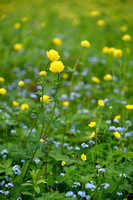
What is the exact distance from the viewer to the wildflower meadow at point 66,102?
1.49m

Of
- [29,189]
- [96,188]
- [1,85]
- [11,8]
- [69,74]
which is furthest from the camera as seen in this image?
Result: [11,8]

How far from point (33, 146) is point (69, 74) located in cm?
232

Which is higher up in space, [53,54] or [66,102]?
[53,54]

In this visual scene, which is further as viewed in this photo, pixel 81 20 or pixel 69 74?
pixel 81 20

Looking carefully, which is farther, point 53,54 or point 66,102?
point 66,102

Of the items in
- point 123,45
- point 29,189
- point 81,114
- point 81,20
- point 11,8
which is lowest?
point 29,189

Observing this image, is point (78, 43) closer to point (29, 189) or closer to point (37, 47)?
point (37, 47)

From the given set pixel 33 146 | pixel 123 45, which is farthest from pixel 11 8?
pixel 33 146

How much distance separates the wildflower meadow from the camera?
1493 millimetres

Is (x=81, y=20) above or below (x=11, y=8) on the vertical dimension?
below

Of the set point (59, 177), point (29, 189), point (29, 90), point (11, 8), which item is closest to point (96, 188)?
point (59, 177)

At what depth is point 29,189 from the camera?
1.52m

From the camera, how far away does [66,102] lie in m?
2.40

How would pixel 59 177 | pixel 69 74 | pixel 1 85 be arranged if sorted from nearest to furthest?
pixel 59 177, pixel 1 85, pixel 69 74
